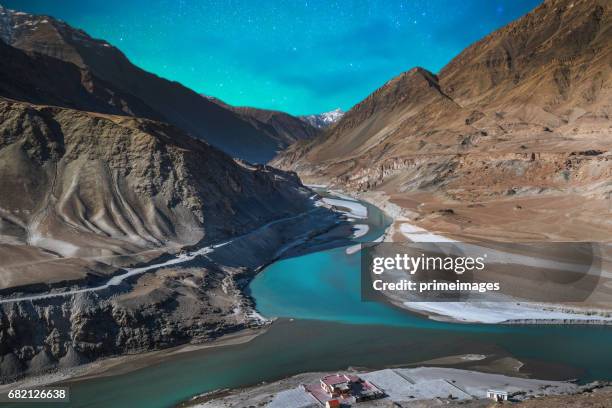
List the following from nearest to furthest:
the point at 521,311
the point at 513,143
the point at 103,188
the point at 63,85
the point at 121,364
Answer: the point at 121,364, the point at 521,311, the point at 103,188, the point at 513,143, the point at 63,85

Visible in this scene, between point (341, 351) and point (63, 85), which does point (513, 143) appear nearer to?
point (341, 351)

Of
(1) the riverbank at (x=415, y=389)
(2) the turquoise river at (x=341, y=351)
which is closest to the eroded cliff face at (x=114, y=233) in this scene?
(2) the turquoise river at (x=341, y=351)

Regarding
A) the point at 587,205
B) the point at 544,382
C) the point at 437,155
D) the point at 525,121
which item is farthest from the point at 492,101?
the point at 544,382

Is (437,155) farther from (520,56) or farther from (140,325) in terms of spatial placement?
(140,325)

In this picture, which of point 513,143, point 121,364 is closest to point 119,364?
point 121,364

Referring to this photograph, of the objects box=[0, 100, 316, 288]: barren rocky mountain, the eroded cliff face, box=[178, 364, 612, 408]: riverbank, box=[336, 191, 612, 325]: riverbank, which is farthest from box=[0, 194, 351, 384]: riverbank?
box=[336, 191, 612, 325]: riverbank

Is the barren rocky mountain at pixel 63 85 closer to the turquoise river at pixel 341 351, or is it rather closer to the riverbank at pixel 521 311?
the turquoise river at pixel 341 351

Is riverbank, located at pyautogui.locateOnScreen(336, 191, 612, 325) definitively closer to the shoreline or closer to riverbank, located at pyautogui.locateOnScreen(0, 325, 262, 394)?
the shoreline
